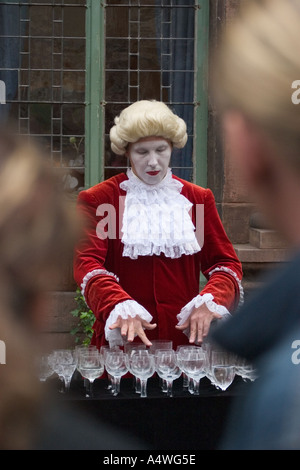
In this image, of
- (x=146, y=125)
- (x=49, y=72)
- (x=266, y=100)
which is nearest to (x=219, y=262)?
(x=146, y=125)

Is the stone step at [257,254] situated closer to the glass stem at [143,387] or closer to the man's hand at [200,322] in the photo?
the man's hand at [200,322]

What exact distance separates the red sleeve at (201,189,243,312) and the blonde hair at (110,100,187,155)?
370 millimetres

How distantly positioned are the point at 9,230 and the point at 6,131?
17cm

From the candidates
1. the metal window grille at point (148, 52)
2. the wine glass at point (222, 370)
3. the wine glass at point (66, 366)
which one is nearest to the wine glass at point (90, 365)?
the wine glass at point (66, 366)

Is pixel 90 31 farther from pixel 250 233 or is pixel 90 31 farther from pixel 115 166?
pixel 250 233

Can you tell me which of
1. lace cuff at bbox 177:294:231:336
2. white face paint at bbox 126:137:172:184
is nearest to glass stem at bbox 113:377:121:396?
lace cuff at bbox 177:294:231:336

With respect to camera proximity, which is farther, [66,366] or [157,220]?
Result: [157,220]

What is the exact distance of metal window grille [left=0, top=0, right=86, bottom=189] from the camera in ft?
16.1

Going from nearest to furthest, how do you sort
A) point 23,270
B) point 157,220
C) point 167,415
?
point 23,270
point 167,415
point 157,220

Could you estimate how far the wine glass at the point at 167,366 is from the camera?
2.42 m

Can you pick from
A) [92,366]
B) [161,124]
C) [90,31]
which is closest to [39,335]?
[92,366]

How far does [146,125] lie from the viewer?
2.84 meters

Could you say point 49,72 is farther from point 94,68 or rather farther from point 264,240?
point 264,240

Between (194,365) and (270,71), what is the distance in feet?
5.39
